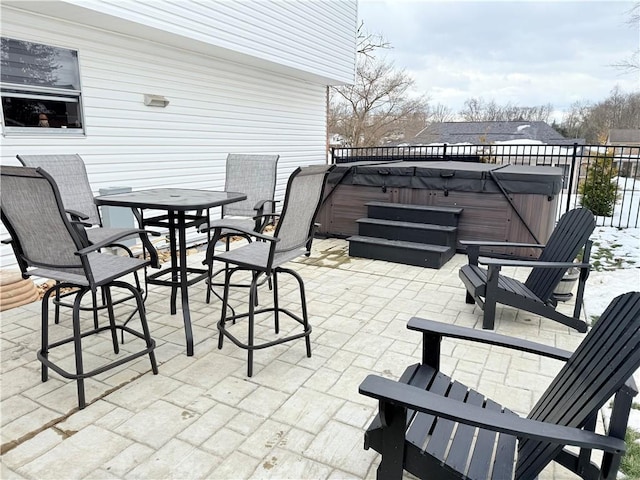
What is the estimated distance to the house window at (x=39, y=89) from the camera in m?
4.32

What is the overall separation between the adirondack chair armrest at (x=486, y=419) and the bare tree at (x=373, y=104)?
63.5 ft

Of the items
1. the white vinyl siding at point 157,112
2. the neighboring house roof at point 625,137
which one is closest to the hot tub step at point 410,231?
the white vinyl siding at point 157,112

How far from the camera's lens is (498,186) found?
5.23 metres

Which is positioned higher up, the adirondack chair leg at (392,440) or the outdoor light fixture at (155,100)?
the outdoor light fixture at (155,100)

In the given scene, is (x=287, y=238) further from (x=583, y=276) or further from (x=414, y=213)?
(x=414, y=213)

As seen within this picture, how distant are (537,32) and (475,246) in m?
12.6

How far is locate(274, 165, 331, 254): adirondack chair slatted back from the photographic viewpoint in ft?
8.01

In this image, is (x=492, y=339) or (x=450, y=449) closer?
(x=450, y=449)

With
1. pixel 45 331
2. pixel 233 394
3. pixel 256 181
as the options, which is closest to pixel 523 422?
pixel 233 394

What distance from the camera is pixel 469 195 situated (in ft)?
17.9

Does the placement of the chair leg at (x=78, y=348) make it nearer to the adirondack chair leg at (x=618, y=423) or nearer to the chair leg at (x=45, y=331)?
the chair leg at (x=45, y=331)

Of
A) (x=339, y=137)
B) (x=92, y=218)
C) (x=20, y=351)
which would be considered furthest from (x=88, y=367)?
(x=339, y=137)

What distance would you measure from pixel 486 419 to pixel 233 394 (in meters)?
1.55

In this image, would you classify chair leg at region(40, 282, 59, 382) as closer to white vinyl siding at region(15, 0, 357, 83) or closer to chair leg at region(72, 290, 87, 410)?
chair leg at region(72, 290, 87, 410)
